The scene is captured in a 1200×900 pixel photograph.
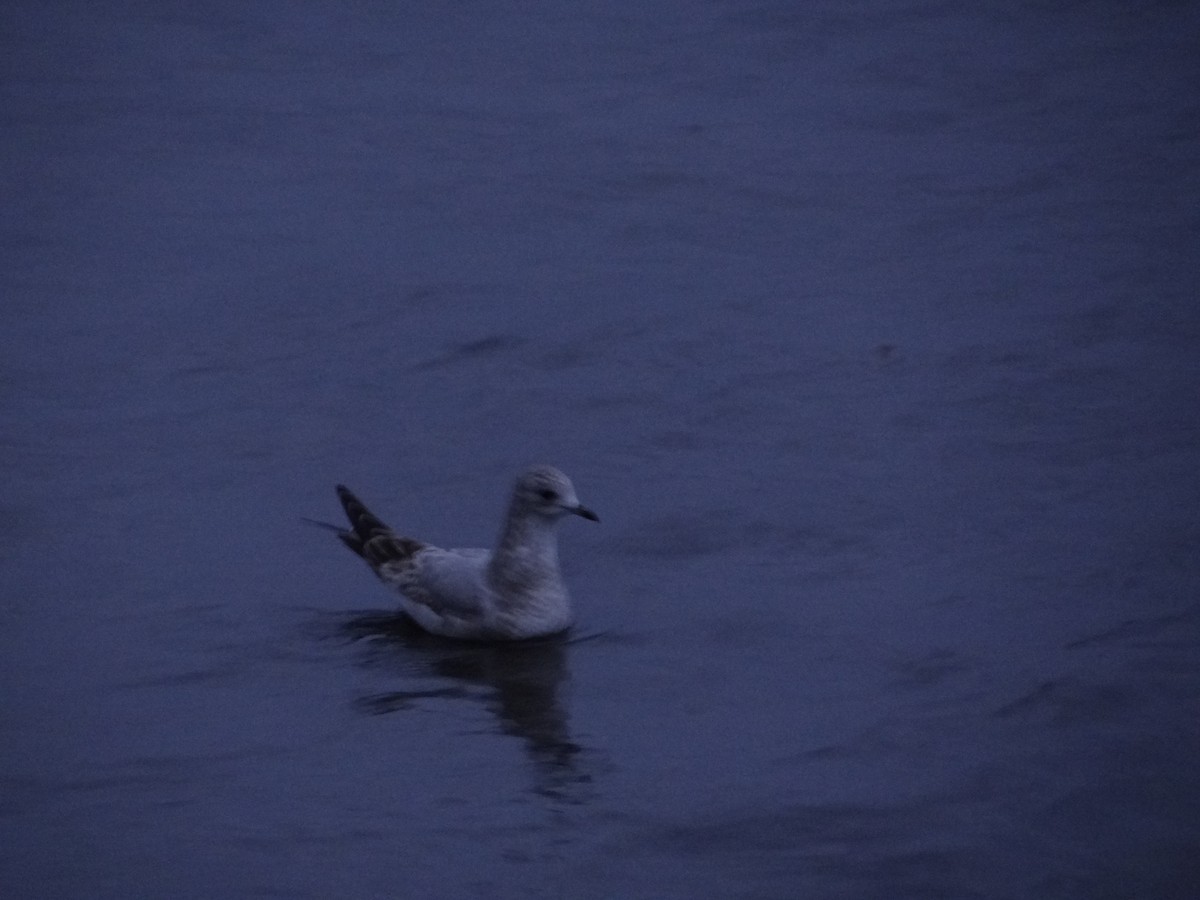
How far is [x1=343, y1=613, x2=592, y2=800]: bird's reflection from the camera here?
8648 millimetres

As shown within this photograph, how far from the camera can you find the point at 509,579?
32.2ft

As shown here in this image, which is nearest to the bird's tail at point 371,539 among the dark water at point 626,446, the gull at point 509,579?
the gull at point 509,579

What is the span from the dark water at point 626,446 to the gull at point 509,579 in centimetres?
17

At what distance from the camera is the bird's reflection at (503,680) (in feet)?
28.4

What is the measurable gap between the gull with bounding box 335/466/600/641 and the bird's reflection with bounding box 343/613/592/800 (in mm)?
86

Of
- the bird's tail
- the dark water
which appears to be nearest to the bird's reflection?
the dark water

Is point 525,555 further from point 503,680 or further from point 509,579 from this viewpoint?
point 503,680

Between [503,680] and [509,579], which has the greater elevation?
[509,579]

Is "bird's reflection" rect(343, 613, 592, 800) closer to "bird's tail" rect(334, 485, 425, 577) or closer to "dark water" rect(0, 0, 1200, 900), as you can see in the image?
"dark water" rect(0, 0, 1200, 900)

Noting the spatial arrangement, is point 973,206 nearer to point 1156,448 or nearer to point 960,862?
point 1156,448

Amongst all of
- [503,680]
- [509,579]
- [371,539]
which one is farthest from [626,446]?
[503,680]

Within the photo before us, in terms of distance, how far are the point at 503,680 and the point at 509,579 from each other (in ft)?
1.78

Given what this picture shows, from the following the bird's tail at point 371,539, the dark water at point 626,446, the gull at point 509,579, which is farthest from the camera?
the bird's tail at point 371,539

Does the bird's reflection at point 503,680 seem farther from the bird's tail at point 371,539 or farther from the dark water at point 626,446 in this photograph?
the bird's tail at point 371,539
